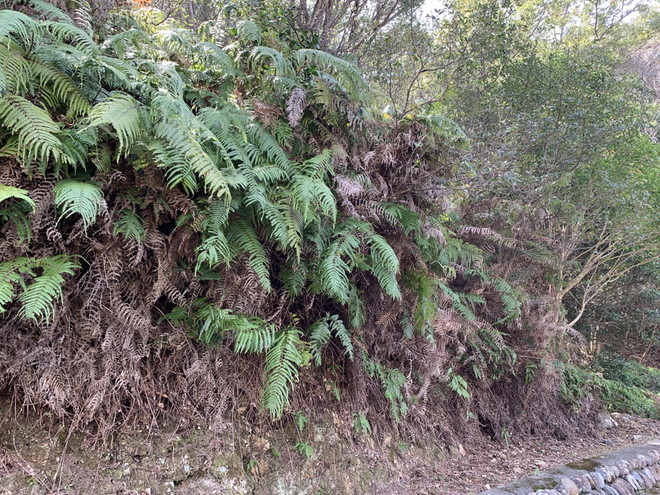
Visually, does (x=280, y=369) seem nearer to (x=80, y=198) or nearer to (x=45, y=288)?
(x=45, y=288)

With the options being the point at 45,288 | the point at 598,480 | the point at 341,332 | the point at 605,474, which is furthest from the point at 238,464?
the point at 605,474

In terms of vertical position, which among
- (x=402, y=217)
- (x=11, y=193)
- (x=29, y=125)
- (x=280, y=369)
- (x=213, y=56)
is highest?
(x=213, y=56)

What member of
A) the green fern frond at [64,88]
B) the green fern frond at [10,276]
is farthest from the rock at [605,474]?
the green fern frond at [64,88]

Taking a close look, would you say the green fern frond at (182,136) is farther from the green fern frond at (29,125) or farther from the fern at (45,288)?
the fern at (45,288)

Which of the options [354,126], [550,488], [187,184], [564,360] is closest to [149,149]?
[187,184]

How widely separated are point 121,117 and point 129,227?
1.83 ft

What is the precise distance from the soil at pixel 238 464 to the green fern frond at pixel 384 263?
3.75 ft

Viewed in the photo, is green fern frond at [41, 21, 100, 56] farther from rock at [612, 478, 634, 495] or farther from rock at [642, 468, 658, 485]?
rock at [642, 468, 658, 485]

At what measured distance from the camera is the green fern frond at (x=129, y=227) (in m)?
2.07

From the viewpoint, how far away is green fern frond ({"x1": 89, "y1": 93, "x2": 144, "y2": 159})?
1788 mm

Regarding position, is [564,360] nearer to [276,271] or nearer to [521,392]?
[521,392]

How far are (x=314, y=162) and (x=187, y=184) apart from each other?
3.15 feet

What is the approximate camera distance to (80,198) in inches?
70.8

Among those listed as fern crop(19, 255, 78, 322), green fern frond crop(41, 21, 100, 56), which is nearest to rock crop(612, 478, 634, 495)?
fern crop(19, 255, 78, 322)
